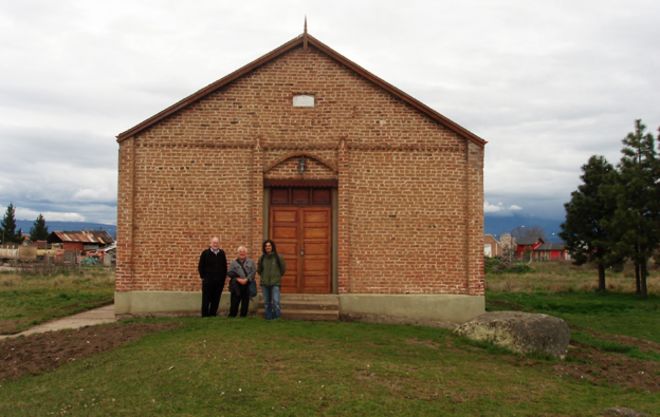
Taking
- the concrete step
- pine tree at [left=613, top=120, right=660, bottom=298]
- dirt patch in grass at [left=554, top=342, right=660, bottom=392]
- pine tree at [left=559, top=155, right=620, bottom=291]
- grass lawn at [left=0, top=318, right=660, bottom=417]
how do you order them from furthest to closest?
pine tree at [left=559, top=155, right=620, bottom=291]
pine tree at [left=613, top=120, right=660, bottom=298]
the concrete step
dirt patch in grass at [left=554, top=342, right=660, bottom=392]
grass lawn at [left=0, top=318, right=660, bottom=417]

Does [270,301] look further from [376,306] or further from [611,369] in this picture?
[611,369]

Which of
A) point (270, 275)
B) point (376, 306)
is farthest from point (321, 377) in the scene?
point (376, 306)

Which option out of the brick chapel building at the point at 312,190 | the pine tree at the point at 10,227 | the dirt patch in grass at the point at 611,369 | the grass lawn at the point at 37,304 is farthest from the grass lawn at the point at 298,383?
the pine tree at the point at 10,227

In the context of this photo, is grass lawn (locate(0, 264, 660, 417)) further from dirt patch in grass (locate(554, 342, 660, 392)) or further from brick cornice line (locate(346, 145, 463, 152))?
brick cornice line (locate(346, 145, 463, 152))

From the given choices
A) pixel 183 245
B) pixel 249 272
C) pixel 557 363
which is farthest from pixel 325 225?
pixel 557 363

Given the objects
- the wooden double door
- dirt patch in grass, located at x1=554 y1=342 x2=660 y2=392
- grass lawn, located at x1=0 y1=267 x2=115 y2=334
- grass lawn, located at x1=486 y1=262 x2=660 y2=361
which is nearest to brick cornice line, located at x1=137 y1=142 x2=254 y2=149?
the wooden double door

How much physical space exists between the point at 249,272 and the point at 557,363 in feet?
21.5

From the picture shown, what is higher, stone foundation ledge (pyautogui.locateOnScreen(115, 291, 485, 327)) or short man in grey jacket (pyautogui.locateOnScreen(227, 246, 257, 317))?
short man in grey jacket (pyautogui.locateOnScreen(227, 246, 257, 317))

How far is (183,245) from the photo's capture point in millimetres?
14430

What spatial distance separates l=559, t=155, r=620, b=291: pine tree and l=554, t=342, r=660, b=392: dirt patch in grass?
56.1 ft

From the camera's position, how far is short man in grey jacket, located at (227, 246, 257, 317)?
1338 cm

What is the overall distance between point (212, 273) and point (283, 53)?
5614mm

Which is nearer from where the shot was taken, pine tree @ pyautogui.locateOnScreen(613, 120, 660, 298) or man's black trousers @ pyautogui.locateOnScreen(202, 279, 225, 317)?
man's black trousers @ pyautogui.locateOnScreen(202, 279, 225, 317)

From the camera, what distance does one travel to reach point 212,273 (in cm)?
1340
